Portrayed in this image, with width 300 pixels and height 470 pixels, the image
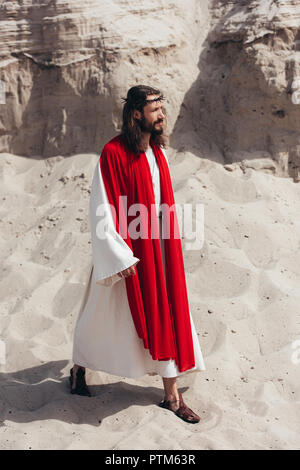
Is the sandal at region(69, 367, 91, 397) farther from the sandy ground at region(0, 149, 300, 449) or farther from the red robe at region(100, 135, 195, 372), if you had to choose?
the red robe at region(100, 135, 195, 372)

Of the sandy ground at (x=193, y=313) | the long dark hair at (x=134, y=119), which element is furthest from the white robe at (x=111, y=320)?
the sandy ground at (x=193, y=313)

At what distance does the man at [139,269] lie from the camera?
371cm

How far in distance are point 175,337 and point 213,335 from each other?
0.81 metres

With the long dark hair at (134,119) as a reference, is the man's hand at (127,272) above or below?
below

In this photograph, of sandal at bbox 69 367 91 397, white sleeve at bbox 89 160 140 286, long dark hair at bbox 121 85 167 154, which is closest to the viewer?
white sleeve at bbox 89 160 140 286

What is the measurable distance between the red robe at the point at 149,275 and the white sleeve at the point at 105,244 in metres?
0.05

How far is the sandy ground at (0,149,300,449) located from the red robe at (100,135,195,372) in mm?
399

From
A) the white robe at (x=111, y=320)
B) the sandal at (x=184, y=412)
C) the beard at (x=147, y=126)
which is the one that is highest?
the beard at (x=147, y=126)

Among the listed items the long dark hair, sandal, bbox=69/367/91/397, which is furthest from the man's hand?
sandal, bbox=69/367/91/397

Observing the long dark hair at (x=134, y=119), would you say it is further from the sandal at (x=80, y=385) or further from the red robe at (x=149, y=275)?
the sandal at (x=80, y=385)

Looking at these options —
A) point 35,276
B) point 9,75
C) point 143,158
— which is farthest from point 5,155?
point 143,158

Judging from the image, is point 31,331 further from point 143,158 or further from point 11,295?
point 143,158

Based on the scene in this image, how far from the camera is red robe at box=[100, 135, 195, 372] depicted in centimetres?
372
